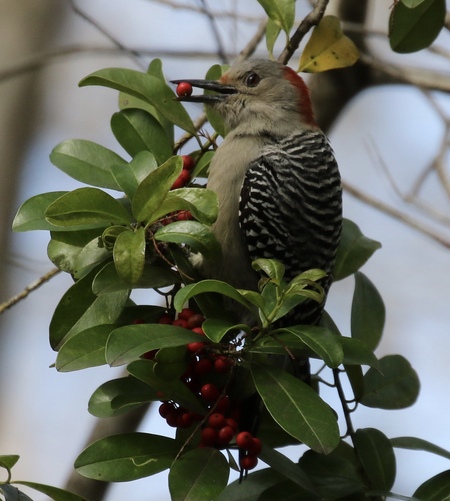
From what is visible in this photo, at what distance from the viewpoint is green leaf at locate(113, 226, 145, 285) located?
6.44 ft

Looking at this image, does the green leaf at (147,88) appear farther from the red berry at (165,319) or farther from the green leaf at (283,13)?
the red berry at (165,319)

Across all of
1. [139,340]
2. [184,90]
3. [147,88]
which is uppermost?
[184,90]

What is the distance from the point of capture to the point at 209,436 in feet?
7.04

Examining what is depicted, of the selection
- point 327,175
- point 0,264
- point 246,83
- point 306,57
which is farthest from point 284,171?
point 0,264

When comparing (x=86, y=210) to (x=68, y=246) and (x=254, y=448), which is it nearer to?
(x=68, y=246)

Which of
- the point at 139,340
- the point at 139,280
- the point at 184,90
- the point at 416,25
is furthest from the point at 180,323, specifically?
the point at 416,25

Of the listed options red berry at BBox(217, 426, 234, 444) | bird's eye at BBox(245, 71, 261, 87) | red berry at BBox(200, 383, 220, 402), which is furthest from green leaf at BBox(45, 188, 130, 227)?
bird's eye at BBox(245, 71, 261, 87)

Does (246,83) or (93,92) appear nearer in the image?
(246,83)

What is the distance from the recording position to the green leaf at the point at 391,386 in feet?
8.63

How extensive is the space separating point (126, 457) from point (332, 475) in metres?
0.63

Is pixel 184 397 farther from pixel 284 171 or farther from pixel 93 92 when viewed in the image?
pixel 93 92

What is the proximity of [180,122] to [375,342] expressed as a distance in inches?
36.9

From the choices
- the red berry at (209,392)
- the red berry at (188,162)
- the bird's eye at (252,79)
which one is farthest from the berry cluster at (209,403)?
the bird's eye at (252,79)

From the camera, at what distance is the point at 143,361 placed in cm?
204
